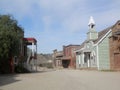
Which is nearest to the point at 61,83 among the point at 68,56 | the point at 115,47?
the point at 115,47

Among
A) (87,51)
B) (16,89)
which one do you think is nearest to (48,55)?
(87,51)

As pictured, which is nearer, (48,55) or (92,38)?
(92,38)

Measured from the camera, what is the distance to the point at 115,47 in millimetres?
43938

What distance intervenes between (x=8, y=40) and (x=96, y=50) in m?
17.8

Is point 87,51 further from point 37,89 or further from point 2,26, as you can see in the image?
point 37,89

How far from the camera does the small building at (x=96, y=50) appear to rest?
4578 centimetres

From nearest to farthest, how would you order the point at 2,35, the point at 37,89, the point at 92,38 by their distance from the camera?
the point at 37,89 < the point at 2,35 < the point at 92,38

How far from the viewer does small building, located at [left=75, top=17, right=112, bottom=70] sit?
4578 centimetres

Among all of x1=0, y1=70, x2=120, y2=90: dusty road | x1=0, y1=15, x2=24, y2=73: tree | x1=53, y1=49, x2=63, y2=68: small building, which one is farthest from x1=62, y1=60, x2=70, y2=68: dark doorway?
x1=0, y1=70, x2=120, y2=90: dusty road

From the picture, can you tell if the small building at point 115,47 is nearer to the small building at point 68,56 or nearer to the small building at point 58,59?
the small building at point 68,56

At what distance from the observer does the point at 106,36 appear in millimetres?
45719

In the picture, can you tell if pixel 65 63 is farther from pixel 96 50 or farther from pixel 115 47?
pixel 115 47

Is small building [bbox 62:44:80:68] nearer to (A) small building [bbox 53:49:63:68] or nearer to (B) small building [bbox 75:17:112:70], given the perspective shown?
(A) small building [bbox 53:49:63:68]

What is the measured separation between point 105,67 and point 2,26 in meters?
18.8
